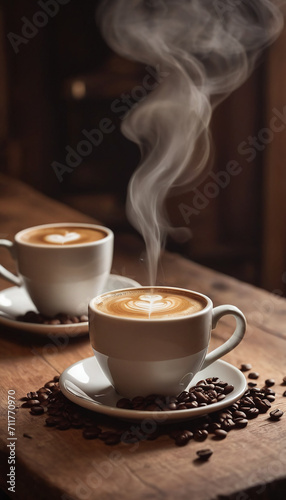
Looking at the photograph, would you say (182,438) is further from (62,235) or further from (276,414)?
(62,235)

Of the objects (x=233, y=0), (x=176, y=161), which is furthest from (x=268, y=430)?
(x=233, y=0)

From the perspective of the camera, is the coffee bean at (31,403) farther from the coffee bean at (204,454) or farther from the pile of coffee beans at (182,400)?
the coffee bean at (204,454)

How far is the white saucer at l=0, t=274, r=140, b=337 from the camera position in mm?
Answer: 1320

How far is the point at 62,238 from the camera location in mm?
1465

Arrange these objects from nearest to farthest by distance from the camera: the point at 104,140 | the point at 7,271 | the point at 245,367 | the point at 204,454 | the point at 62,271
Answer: the point at 204,454 < the point at 245,367 < the point at 62,271 < the point at 7,271 < the point at 104,140

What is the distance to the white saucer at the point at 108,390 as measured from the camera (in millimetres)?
961

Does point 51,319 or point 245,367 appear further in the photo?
point 51,319

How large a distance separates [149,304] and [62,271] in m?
0.33

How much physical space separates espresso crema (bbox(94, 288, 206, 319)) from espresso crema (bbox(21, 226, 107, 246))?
0.33 m

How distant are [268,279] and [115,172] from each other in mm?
1199

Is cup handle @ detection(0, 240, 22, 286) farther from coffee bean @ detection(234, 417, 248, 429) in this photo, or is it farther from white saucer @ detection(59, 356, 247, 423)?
coffee bean @ detection(234, 417, 248, 429)

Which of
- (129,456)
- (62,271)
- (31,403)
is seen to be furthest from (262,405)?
(62,271)

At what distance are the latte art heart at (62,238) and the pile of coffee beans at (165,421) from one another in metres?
0.41

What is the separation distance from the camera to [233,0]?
3.39 metres
